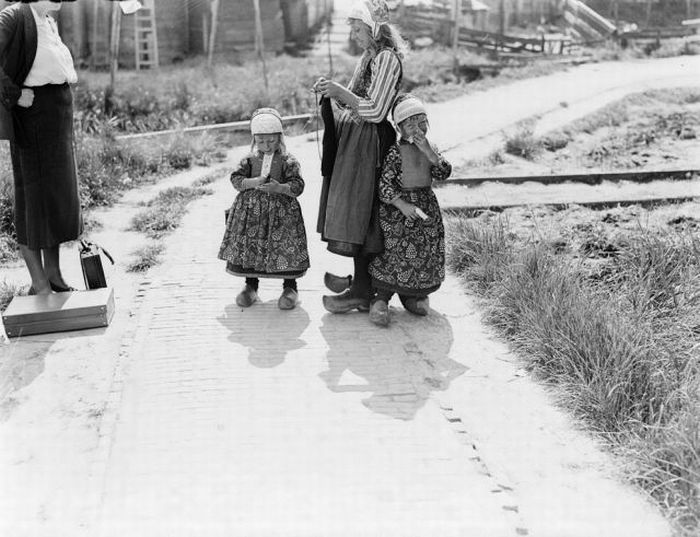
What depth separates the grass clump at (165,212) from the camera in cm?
721

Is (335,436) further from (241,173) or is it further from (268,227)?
(241,173)

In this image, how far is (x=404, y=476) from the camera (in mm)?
3502

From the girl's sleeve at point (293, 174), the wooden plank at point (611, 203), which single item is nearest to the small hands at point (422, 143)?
the girl's sleeve at point (293, 174)

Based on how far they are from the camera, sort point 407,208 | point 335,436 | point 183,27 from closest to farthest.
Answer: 1. point 335,436
2. point 407,208
3. point 183,27

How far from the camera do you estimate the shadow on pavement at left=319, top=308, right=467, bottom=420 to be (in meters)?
4.24

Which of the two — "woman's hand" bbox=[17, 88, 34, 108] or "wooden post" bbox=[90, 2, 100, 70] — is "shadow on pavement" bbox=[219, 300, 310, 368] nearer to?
"woman's hand" bbox=[17, 88, 34, 108]

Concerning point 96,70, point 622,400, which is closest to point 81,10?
point 96,70

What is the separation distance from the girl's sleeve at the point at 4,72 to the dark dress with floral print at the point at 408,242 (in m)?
2.24

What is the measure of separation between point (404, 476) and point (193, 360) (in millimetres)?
1641

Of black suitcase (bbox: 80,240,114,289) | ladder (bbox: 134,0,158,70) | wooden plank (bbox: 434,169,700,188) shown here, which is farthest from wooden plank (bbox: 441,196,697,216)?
ladder (bbox: 134,0,158,70)

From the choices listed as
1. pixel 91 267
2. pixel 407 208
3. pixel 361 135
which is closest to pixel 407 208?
pixel 407 208

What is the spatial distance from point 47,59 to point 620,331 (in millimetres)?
3668

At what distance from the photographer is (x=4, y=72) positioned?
15.7 ft

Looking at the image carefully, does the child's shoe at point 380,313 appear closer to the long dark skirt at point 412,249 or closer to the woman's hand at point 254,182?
the long dark skirt at point 412,249
